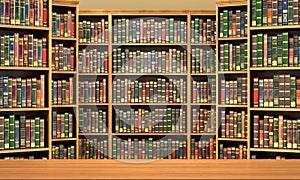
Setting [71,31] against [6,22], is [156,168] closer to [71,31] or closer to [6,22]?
[6,22]

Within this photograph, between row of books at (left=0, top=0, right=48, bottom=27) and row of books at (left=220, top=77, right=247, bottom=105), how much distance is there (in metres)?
2.13

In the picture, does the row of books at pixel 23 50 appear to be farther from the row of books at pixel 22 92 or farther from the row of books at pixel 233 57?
the row of books at pixel 233 57

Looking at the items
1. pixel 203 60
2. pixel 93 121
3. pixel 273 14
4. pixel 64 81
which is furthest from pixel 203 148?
pixel 273 14

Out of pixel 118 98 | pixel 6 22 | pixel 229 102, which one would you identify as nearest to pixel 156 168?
pixel 6 22

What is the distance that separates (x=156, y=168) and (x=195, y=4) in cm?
535

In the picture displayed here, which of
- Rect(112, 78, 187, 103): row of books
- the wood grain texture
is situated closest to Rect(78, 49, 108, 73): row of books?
Rect(112, 78, 187, 103): row of books

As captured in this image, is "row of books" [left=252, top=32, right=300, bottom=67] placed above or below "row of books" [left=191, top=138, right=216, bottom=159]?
above

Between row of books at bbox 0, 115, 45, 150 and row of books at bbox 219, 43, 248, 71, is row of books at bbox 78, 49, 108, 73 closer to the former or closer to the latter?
row of books at bbox 219, 43, 248, 71

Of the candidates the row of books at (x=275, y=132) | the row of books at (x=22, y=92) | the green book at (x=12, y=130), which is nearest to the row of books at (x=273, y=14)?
the row of books at (x=275, y=132)

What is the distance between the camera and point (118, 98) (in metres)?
5.99

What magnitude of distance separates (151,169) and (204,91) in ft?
16.7

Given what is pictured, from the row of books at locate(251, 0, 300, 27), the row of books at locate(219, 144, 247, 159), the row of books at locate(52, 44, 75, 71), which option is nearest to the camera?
the row of books at locate(251, 0, 300, 27)

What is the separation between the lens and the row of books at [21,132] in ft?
12.3

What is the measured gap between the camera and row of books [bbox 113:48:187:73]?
6.00 meters
